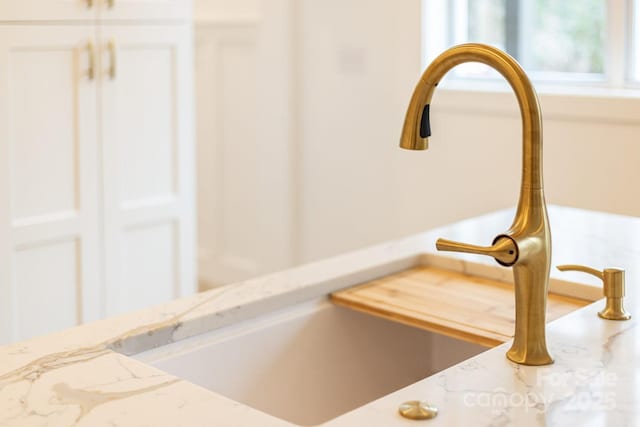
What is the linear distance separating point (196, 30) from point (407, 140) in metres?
3.40

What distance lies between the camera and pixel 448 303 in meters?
1.55

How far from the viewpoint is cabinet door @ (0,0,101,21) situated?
2.52 meters

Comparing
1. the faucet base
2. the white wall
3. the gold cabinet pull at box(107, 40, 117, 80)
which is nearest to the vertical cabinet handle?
the gold cabinet pull at box(107, 40, 117, 80)

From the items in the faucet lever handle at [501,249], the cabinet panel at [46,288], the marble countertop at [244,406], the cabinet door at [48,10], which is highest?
the cabinet door at [48,10]

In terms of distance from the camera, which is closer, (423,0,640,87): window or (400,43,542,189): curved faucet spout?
(400,43,542,189): curved faucet spout

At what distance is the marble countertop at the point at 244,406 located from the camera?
3.33 feet

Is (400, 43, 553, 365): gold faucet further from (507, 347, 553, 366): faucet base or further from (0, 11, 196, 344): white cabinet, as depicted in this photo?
(0, 11, 196, 344): white cabinet

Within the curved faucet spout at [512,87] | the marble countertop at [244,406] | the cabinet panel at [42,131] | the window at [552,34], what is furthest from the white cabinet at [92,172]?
the curved faucet spout at [512,87]

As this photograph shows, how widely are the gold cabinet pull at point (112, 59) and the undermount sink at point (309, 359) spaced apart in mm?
1491

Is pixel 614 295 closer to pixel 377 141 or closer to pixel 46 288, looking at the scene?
pixel 46 288

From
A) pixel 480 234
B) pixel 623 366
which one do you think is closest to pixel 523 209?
pixel 623 366

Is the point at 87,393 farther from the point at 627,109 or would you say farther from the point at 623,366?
the point at 627,109

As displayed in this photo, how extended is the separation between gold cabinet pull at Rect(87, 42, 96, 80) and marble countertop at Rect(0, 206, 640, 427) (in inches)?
55.1

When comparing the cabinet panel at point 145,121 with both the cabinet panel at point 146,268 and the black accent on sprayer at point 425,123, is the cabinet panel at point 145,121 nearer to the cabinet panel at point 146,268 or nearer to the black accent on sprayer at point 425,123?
the cabinet panel at point 146,268
